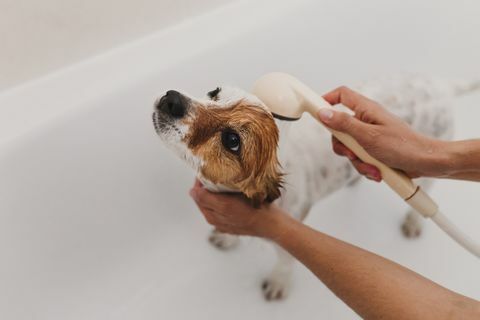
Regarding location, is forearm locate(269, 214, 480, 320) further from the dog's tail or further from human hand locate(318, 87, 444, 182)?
the dog's tail

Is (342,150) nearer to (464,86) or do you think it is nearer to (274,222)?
(274,222)

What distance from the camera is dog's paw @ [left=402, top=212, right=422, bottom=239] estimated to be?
150cm

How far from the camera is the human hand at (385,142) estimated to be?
2.80 feet

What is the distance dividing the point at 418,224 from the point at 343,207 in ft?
0.83

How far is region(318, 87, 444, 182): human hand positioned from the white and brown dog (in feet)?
0.42

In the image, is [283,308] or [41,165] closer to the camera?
[41,165]

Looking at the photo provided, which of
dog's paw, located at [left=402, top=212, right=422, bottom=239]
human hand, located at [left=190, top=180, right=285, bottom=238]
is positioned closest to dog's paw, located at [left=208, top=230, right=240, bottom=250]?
human hand, located at [left=190, top=180, right=285, bottom=238]

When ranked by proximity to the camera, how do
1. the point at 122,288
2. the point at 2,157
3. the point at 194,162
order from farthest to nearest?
1. the point at 122,288
2. the point at 2,157
3. the point at 194,162

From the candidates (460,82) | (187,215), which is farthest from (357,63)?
(187,215)

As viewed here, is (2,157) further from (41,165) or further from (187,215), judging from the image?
(187,215)

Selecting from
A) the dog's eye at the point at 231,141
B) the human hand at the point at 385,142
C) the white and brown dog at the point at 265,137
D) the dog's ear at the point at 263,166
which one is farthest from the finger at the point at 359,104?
the dog's eye at the point at 231,141

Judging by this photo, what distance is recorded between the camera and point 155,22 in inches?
45.9

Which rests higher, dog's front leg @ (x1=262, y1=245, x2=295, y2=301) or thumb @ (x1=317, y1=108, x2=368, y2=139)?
thumb @ (x1=317, y1=108, x2=368, y2=139)

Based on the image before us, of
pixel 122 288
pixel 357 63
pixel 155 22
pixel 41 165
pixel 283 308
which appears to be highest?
pixel 155 22
